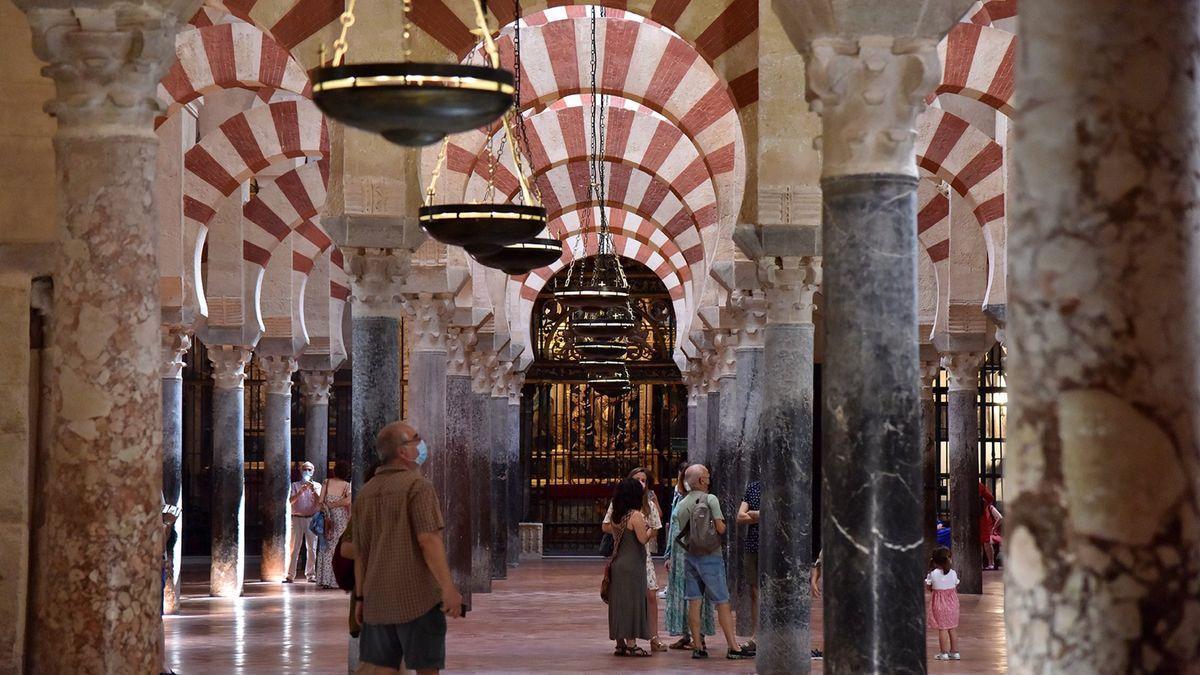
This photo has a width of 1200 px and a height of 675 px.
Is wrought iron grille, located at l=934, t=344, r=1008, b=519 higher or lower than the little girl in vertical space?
higher

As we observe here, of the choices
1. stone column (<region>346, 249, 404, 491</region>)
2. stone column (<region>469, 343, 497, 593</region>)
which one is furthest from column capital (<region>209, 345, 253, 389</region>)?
stone column (<region>346, 249, 404, 491</region>)

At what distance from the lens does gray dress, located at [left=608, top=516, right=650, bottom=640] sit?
995 cm

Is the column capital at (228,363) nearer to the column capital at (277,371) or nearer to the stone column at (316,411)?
the column capital at (277,371)

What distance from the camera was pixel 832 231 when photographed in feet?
19.1

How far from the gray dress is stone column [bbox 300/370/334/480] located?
30.2 feet

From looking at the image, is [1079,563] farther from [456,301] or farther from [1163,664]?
[456,301]

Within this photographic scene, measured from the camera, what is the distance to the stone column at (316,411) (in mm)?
18812

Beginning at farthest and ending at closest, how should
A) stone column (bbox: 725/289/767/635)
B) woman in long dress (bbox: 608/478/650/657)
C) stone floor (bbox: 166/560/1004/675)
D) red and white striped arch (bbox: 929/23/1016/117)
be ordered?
stone column (bbox: 725/289/767/635), red and white striped arch (bbox: 929/23/1016/117), woman in long dress (bbox: 608/478/650/657), stone floor (bbox: 166/560/1004/675)

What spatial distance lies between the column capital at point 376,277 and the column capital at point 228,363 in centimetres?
681

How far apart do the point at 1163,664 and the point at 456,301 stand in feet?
39.4

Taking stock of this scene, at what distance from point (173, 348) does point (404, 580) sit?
27.9 feet

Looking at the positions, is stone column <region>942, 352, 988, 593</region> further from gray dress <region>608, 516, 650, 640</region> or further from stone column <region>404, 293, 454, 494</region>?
gray dress <region>608, 516, 650, 640</region>

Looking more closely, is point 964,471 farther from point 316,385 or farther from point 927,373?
point 316,385

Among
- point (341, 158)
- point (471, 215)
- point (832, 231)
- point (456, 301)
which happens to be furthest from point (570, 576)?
point (832, 231)
